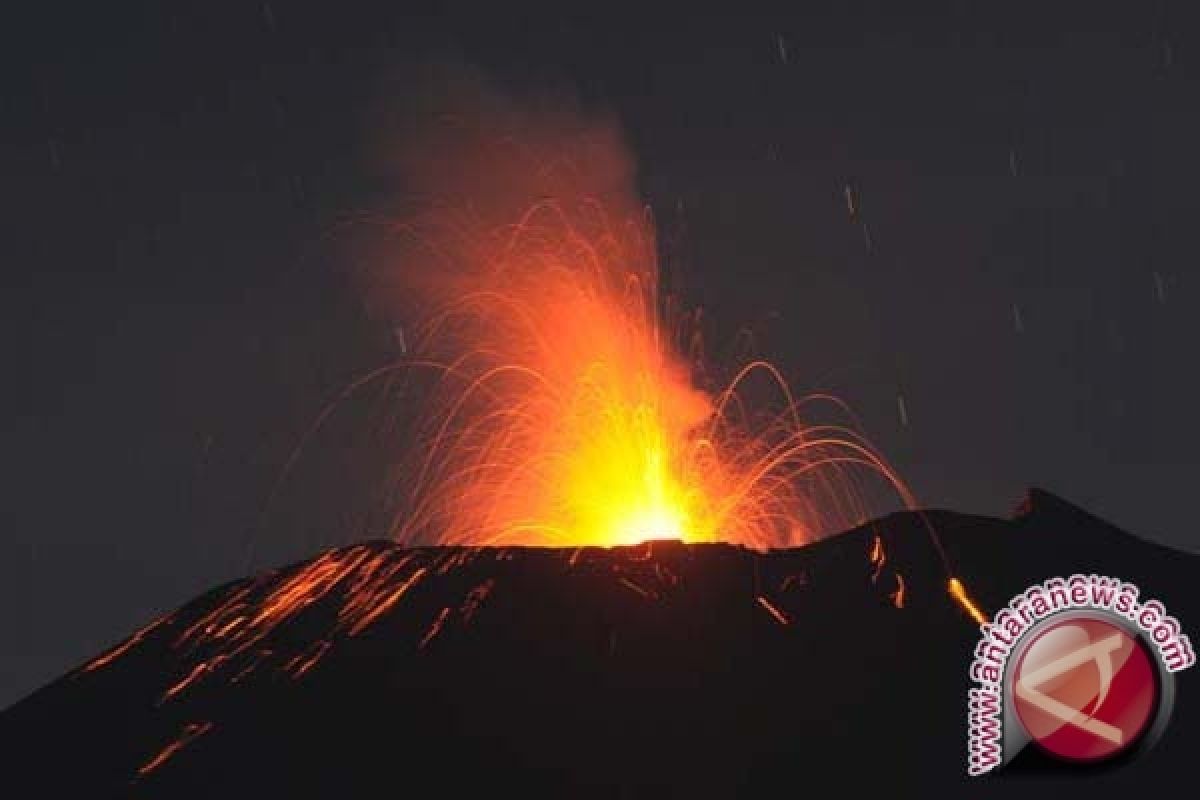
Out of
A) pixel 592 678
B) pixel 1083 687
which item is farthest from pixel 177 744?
pixel 1083 687

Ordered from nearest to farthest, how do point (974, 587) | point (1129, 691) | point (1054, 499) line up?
point (1129, 691), point (974, 587), point (1054, 499)

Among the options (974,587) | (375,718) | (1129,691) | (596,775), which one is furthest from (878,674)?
(1129,691)

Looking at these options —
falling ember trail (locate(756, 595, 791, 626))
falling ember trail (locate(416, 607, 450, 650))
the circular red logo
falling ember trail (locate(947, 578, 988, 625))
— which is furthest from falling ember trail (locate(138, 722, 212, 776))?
the circular red logo

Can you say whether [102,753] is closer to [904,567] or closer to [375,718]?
[375,718]

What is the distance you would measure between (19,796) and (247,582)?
17703 millimetres

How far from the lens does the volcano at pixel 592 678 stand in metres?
70.1

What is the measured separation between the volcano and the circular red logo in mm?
16339

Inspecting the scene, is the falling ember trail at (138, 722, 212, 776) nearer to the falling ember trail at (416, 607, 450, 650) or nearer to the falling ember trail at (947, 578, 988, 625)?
the falling ember trail at (416, 607, 450, 650)

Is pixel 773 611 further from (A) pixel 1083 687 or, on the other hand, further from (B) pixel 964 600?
(A) pixel 1083 687

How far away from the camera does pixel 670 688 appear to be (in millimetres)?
74500

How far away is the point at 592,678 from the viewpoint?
74.9 metres

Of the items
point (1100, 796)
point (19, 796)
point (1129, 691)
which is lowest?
point (1100, 796)

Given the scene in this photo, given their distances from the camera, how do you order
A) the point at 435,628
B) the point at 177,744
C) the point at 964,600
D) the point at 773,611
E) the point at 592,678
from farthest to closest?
the point at 964,600 → the point at 773,611 → the point at 435,628 → the point at 592,678 → the point at 177,744

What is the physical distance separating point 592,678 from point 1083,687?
1059 inches
